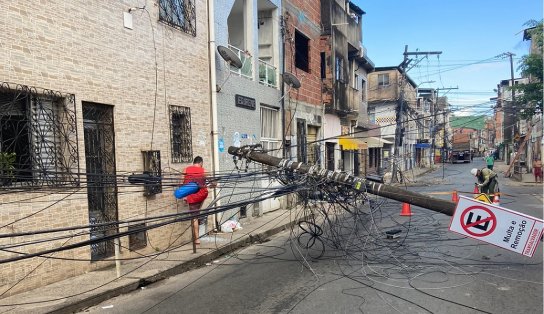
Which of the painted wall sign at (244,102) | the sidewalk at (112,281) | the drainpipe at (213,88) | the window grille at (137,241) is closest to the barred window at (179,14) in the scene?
the drainpipe at (213,88)

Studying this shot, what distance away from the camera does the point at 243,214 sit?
498 inches

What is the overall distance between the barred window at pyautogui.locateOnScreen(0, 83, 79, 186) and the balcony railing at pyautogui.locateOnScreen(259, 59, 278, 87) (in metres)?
8.08

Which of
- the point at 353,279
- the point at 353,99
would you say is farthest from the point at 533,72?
the point at 353,279

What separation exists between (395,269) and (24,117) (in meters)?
6.25

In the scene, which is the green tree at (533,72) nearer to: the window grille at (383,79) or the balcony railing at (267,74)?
the balcony railing at (267,74)

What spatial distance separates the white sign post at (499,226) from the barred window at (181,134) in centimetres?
661

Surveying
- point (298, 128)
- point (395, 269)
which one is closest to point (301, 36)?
point (298, 128)

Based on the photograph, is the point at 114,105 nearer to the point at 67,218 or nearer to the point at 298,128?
the point at 67,218

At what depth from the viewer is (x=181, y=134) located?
10.1 meters

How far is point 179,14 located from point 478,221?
26.5 ft

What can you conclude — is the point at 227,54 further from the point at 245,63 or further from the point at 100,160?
the point at 100,160

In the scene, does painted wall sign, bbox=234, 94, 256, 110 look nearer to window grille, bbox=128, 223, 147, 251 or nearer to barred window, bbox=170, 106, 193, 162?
barred window, bbox=170, 106, 193, 162

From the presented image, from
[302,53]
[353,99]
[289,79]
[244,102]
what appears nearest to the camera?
[244,102]

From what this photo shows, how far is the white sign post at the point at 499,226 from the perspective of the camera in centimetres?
439
